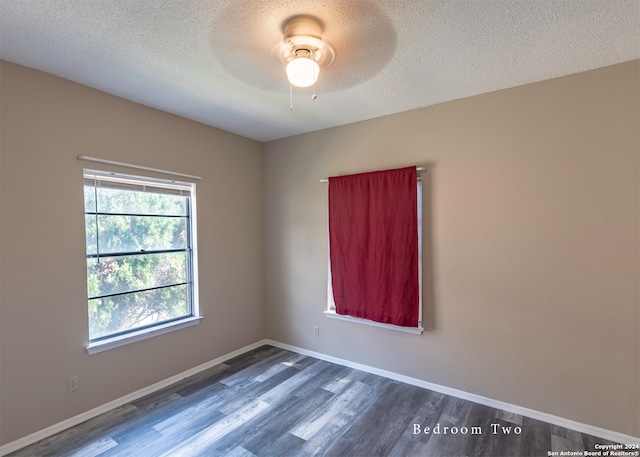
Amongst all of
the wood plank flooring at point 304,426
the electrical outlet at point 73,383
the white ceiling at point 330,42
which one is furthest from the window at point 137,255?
the white ceiling at point 330,42

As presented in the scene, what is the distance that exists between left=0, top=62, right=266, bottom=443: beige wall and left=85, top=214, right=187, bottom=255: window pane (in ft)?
0.52

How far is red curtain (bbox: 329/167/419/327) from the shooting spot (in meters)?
2.88

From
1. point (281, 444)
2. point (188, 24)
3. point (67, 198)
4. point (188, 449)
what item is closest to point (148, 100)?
point (67, 198)

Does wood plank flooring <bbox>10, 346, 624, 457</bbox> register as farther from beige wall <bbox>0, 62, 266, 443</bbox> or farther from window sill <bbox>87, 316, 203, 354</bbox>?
window sill <bbox>87, 316, 203, 354</bbox>

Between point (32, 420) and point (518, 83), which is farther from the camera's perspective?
point (518, 83)

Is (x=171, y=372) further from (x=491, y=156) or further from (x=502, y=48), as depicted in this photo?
(x=502, y=48)

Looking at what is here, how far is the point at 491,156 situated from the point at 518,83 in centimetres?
57

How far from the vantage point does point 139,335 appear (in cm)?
274

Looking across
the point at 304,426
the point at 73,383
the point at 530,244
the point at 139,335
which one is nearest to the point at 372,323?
the point at 304,426

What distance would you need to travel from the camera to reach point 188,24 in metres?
1.69

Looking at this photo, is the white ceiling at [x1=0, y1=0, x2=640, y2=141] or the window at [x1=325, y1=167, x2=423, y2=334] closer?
the white ceiling at [x1=0, y1=0, x2=640, y2=141]

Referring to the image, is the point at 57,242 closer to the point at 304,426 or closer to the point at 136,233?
the point at 136,233

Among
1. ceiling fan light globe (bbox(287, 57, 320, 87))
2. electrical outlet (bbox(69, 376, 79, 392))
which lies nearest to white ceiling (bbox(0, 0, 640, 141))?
ceiling fan light globe (bbox(287, 57, 320, 87))

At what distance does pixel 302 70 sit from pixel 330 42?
280mm
